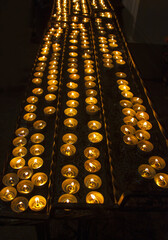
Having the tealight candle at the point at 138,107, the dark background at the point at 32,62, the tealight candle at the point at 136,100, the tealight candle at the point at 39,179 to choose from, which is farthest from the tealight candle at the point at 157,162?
the tealight candle at the point at 39,179

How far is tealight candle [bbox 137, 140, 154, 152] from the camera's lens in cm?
147

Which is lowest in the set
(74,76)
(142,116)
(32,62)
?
(32,62)

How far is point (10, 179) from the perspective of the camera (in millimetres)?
1296

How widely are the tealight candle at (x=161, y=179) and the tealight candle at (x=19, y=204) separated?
841mm

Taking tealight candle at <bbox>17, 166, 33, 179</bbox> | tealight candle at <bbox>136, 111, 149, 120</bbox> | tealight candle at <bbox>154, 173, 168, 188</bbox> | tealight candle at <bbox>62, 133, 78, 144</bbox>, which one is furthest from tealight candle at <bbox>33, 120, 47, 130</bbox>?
tealight candle at <bbox>154, 173, 168, 188</bbox>

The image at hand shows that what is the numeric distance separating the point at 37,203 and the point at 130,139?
792mm

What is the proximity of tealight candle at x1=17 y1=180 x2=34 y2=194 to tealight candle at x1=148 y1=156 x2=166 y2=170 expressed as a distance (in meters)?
0.83

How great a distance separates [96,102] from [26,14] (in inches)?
244

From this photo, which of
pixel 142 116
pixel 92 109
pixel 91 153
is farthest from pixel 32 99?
pixel 142 116

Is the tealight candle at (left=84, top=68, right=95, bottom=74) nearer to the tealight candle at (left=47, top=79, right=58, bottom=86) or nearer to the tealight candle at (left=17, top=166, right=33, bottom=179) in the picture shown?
the tealight candle at (left=47, top=79, right=58, bottom=86)

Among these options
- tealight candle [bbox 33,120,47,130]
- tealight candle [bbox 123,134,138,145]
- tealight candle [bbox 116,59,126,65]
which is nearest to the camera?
tealight candle [bbox 123,134,138,145]

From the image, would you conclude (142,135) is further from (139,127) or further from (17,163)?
(17,163)

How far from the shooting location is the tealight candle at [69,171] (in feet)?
4.36

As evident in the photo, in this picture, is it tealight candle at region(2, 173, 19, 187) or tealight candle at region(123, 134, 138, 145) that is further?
tealight candle at region(123, 134, 138, 145)
